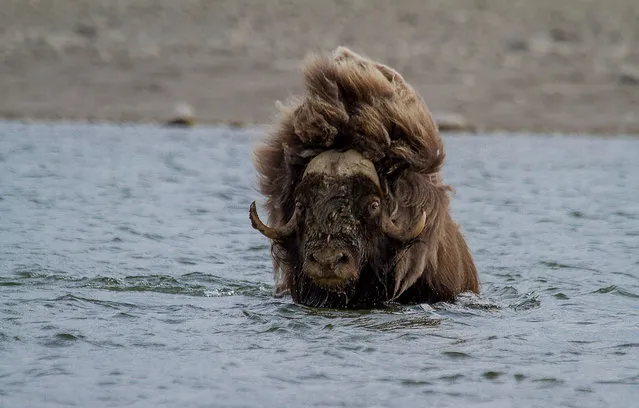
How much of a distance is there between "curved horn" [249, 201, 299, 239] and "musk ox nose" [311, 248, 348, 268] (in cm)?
31

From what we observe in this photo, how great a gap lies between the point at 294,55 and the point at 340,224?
14.3 meters

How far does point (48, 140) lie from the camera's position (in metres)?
15.9

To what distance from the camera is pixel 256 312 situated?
670cm

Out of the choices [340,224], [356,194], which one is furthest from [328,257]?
[356,194]

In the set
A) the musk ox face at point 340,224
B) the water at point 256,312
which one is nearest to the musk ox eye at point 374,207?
the musk ox face at point 340,224

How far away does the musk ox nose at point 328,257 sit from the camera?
6121mm

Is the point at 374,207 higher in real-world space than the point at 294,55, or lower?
lower

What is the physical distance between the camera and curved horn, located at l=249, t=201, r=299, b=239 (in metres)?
6.37

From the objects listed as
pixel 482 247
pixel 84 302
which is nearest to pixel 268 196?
pixel 84 302

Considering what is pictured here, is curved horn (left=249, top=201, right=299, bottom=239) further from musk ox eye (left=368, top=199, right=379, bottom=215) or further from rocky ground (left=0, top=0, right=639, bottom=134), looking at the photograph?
rocky ground (left=0, top=0, right=639, bottom=134)

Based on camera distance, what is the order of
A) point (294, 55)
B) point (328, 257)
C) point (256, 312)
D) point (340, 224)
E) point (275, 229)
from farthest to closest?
point (294, 55), point (256, 312), point (275, 229), point (340, 224), point (328, 257)

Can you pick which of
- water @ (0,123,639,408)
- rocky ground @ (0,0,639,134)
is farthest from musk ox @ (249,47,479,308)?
rocky ground @ (0,0,639,134)

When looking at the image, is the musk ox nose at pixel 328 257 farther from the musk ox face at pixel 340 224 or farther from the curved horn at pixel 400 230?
the curved horn at pixel 400 230

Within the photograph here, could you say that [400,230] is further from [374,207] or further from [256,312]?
[256,312]
